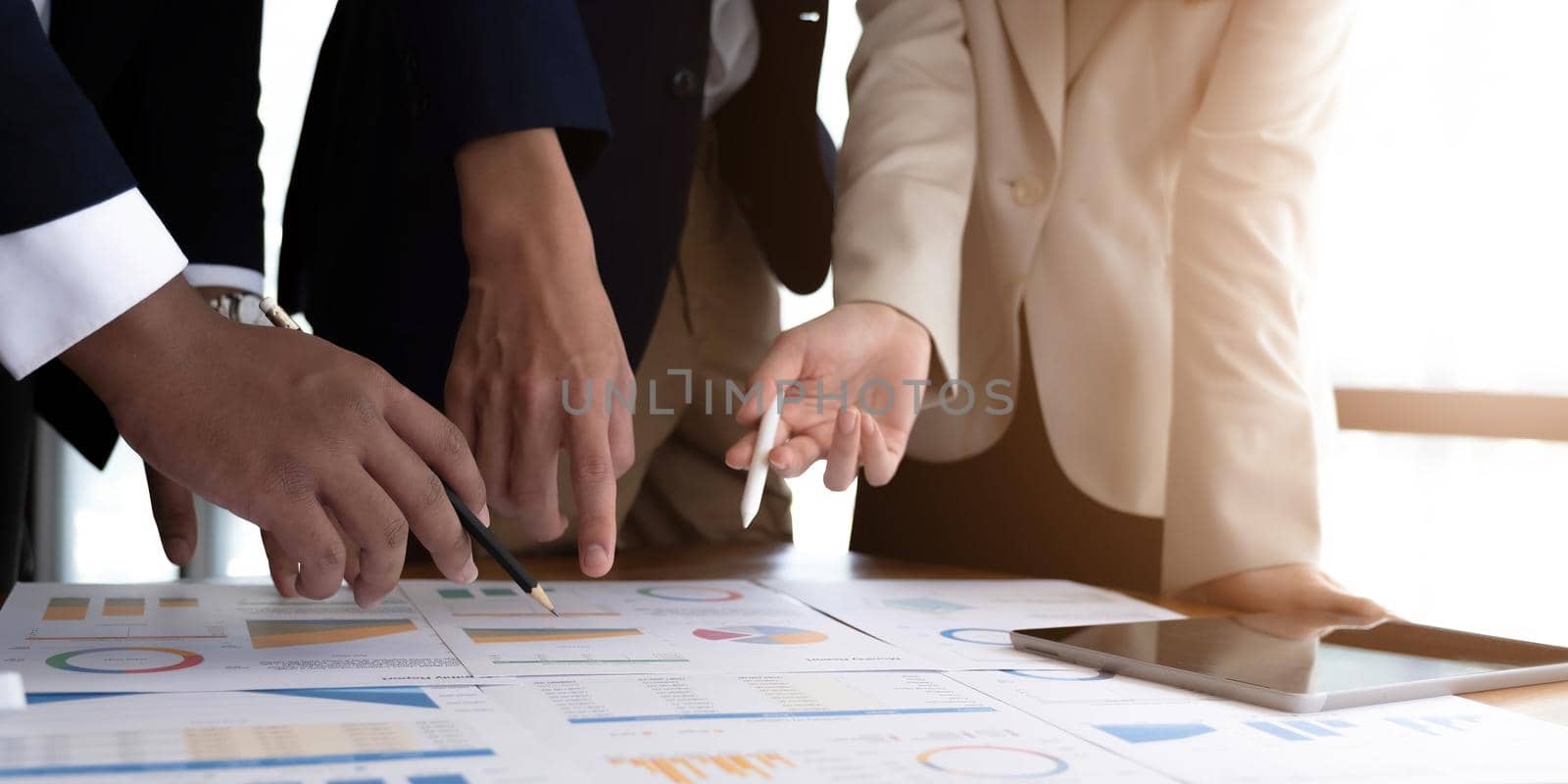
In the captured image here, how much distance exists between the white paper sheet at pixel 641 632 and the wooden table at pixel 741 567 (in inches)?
2.9

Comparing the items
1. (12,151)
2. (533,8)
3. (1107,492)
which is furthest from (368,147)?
(1107,492)

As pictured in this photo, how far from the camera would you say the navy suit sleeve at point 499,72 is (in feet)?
2.86

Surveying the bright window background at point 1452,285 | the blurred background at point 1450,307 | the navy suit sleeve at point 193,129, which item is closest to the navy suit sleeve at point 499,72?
the navy suit sleeve at point 193,129

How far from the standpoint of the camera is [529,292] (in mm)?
859

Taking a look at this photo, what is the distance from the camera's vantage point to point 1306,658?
74 cm

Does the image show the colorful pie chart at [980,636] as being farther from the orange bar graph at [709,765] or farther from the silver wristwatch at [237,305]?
the silver wristwatch at [237,305]

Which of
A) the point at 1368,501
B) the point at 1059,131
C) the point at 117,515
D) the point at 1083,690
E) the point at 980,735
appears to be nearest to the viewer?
the point at 980,735

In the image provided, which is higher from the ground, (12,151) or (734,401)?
(12,151)

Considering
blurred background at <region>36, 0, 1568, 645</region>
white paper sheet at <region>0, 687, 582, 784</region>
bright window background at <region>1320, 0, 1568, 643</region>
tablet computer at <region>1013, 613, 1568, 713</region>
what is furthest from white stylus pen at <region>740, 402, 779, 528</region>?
bright window background at <region>1320, 0, 1568, 643</region>

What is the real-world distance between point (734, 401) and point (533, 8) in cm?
66

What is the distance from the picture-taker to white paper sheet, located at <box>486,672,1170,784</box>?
51cm

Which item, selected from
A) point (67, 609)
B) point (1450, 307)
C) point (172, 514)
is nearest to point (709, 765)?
point (67, 609)

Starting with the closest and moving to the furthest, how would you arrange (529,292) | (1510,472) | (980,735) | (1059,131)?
1. (980,735)
2. (529,292)
3. (1059,131)
4. (1510,472)

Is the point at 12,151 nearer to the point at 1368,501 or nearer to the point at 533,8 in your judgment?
the point at 533,8
